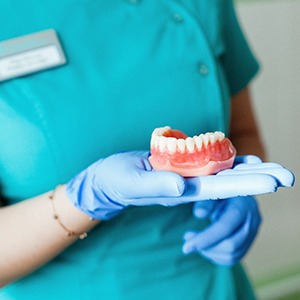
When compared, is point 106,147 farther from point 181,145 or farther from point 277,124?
point 277,124

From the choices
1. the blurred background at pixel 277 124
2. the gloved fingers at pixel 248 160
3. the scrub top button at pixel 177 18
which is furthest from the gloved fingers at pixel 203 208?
the blurred background at pixel 277 124

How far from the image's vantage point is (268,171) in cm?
57

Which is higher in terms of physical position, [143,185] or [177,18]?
[177,18]


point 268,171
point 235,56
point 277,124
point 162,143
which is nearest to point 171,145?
point 162,143

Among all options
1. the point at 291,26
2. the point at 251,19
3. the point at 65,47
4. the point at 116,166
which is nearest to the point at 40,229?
the point at 116,166

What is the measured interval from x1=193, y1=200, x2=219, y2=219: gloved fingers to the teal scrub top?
1.5 inches

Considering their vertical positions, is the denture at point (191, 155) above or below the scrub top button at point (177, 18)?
below

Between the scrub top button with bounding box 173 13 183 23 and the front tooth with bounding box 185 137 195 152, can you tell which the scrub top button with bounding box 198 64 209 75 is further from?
the front tooth with bounding box 185 137 195 152

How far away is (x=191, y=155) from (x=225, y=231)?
0.22 m

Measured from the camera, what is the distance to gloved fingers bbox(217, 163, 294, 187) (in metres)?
0.55

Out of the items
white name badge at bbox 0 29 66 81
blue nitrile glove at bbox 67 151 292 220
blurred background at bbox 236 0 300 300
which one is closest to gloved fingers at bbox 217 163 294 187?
blue nitrile glove at bbox 67 151 292 220

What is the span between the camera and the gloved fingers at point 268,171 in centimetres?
55

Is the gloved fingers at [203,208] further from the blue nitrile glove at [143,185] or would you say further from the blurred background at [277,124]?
the blurred background at [277,124]

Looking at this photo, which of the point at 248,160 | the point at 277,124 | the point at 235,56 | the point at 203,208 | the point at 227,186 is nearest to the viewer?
the point at 227,186
